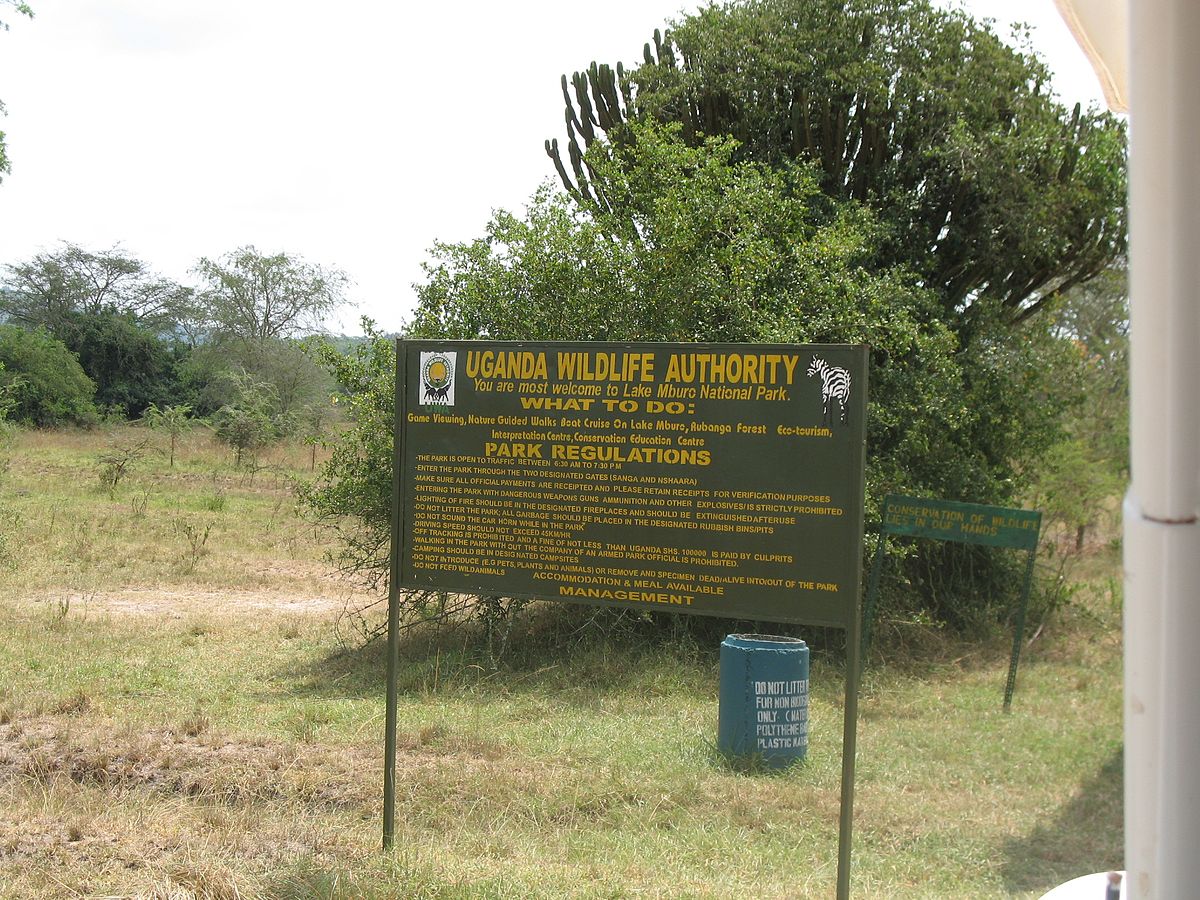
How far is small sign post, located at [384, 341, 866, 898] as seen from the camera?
13.7 ft

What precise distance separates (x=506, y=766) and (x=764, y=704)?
1533 mm

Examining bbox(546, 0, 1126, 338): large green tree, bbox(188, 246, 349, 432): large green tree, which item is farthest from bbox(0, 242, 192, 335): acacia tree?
bbox(546, 0, 1126, 338): large green tree

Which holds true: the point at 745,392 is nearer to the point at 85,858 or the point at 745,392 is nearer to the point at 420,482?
the point at 420,482

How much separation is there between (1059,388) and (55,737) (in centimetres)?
975

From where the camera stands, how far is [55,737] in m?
6.87

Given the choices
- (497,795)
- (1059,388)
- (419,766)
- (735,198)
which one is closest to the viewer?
(497,795)

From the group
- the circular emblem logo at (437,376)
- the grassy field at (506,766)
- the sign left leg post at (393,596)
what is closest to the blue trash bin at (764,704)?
the grassy field at (506,766)

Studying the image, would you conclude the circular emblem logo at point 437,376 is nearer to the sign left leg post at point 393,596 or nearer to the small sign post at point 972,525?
the sign left leg post at point 393,596

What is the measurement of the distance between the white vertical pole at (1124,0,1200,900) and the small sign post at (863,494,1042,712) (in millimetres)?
7642

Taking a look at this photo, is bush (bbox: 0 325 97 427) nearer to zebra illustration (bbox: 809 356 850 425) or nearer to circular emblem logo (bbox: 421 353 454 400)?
circular emblem logo (bbox: 421 353 454 400)

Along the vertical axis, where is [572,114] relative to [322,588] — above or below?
above

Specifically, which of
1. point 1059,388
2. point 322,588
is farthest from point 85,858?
point 1059,388

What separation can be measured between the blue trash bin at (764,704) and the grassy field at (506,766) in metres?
0.19

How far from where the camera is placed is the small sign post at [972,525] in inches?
347
